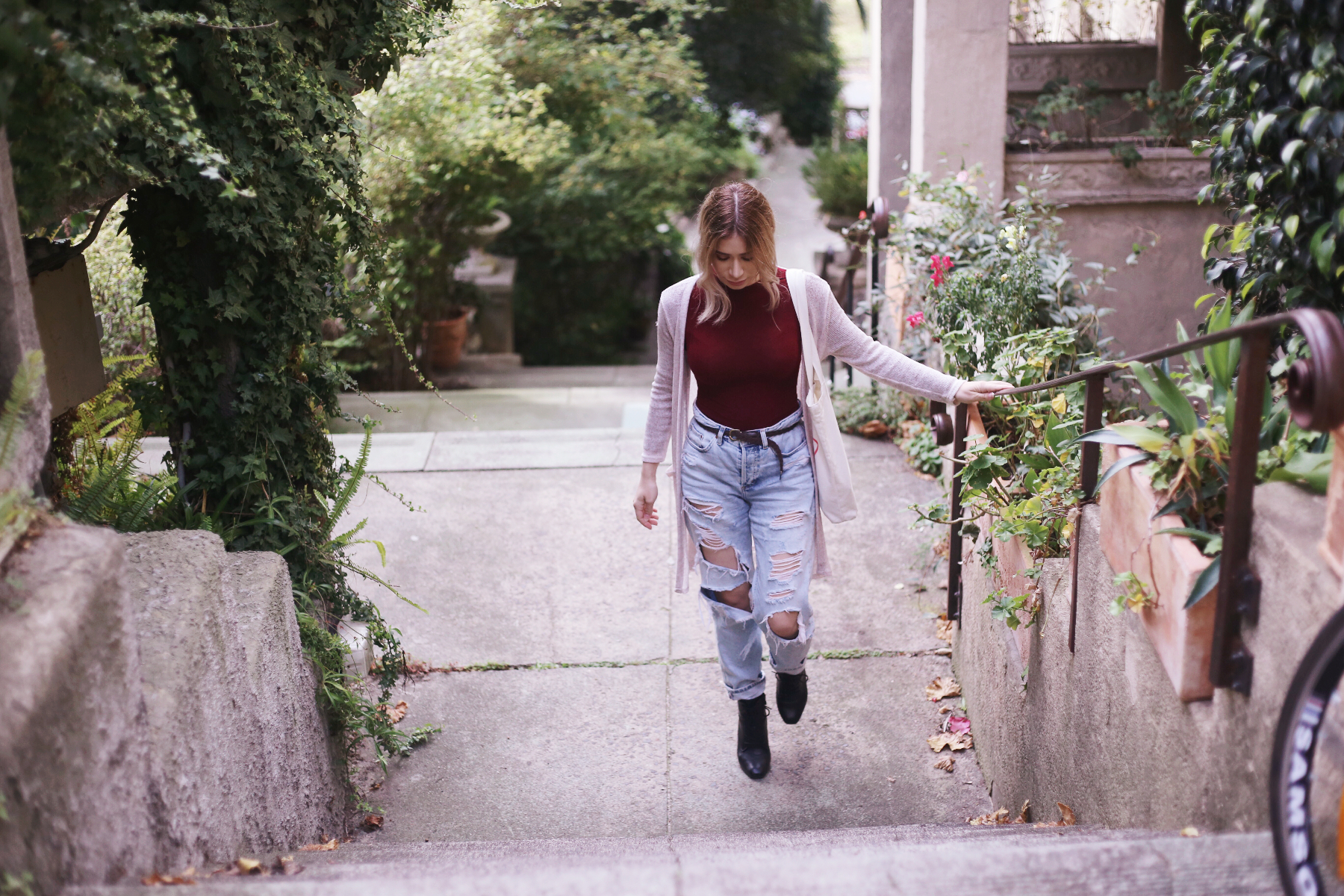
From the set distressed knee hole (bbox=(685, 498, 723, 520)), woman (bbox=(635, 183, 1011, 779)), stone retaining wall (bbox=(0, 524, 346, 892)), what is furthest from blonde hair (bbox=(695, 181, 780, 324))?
stone retaining wall (bbox=(0, 524, 346, 892))

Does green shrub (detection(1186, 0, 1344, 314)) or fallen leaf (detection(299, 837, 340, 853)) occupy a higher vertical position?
green shrub (detection(1186, 0, 1344, 314))

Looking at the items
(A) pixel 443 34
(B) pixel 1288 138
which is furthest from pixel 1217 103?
(A) pixel 443 34

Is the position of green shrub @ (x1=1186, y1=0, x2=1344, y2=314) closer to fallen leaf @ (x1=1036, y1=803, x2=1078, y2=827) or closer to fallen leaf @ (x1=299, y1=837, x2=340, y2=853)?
fallen leaf @ (x1=1036, y1=803, x2=1078, y2=827)

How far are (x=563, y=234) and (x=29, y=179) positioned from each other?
9.38 m

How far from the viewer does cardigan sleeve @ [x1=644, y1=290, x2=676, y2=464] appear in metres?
3.28

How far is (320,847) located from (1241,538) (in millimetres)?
2362

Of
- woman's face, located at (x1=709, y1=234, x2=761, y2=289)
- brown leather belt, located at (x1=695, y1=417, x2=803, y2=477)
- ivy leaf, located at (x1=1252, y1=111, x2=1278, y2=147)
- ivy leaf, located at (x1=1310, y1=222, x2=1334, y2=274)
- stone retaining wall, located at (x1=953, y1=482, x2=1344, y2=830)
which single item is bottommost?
stone retaining wall, located at (x1=953, y1=482, x2=1344, y2=830)

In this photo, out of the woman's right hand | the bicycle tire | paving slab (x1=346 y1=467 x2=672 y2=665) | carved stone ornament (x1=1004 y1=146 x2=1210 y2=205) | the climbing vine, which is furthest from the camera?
carved stone ornament (x1=1004 y1=146 x2=1210 y2=205)

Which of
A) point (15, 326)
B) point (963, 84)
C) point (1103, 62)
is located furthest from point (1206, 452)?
point (1103, 62)

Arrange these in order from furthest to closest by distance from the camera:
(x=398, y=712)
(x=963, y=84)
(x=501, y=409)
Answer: (x=501, y=409), (x=963, y=84), (x=398, y=712)

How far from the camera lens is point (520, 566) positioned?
17.0 ft

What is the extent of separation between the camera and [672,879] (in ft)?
6.79

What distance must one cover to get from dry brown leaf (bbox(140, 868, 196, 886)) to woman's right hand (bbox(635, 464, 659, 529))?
5.29ft

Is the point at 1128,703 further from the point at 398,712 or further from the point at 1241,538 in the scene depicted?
the point at 398,712
